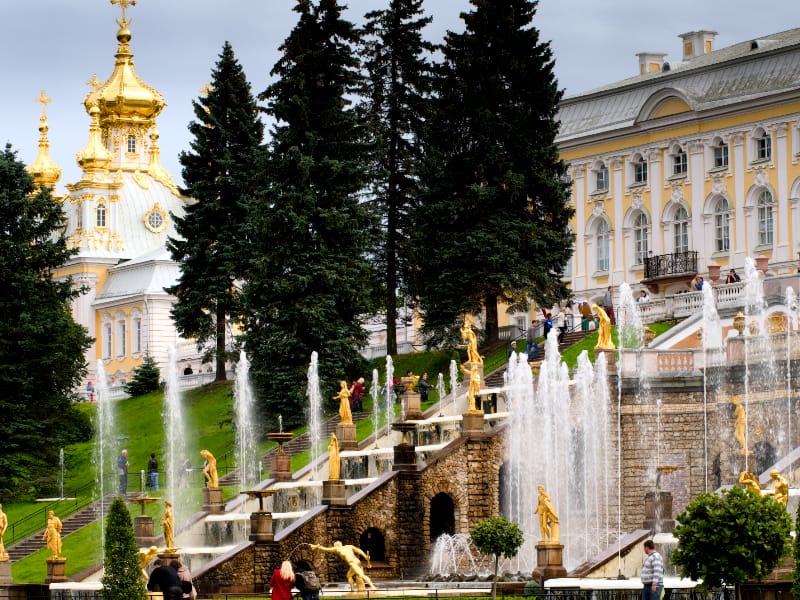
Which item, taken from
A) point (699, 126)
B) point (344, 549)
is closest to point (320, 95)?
point (699, 126)

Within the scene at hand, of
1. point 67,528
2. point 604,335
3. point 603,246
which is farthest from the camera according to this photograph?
point 603,246

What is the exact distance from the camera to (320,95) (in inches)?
2633

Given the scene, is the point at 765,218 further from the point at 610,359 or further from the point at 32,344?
the point at 32,344

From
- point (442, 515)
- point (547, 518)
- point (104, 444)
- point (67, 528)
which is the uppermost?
point (104, 444)

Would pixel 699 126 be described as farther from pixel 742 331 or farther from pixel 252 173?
pixel 742 331

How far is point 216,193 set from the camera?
240 ft

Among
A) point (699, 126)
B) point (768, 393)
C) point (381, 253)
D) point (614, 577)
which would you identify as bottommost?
point (614, 577)

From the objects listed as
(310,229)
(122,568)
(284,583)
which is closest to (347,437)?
(310,229)

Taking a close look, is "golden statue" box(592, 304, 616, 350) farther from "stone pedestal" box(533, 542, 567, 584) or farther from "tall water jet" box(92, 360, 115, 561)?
"tall water jet" box(92, 360, 115, 561)

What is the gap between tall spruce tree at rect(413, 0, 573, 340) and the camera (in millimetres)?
64688

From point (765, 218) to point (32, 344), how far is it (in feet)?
77.3

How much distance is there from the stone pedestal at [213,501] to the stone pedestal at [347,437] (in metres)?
3.90

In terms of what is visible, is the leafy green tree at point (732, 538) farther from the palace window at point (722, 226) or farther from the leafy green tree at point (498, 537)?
the palace window at point (722, 226)

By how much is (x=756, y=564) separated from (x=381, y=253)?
120 feet
